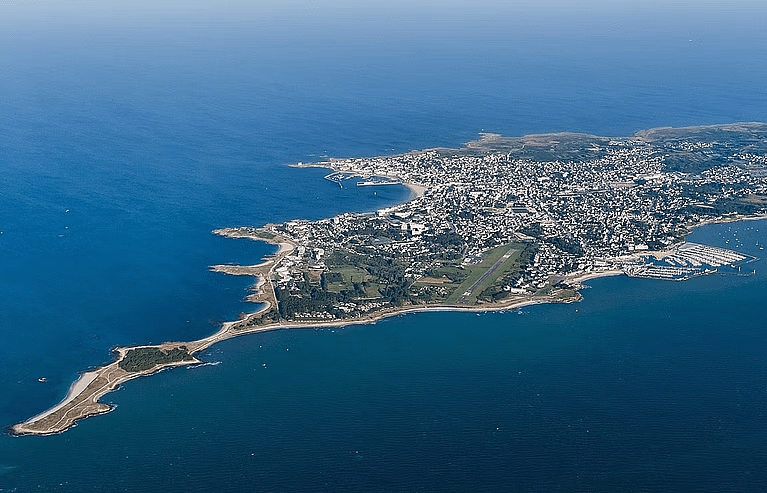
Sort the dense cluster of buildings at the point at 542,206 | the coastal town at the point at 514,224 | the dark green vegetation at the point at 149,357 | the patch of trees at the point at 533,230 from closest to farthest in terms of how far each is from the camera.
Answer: the dark green vegetation at the point at 149,357 < the coastal town at the point at 514,224 < the dense cluster of buildings at the point at 542,206 < the patch of trees at the point at 533,230

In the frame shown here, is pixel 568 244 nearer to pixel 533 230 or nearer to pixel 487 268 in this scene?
pixel 533 230

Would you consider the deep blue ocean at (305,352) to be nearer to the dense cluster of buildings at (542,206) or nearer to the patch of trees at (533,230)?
the dense cluster of buildings at (542,206)

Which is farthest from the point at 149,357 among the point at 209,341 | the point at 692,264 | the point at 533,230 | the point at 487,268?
the point at 692,264

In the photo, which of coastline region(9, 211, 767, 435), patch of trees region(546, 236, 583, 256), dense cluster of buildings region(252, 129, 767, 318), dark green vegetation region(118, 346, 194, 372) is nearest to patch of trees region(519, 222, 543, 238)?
dense cluster of buildings region(252, 129, 767, 318)

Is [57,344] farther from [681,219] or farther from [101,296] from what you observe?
[681,219]

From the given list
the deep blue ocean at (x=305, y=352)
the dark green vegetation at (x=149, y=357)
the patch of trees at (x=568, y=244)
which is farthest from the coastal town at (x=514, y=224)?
the dark green vegetation at (x=149, y=357)

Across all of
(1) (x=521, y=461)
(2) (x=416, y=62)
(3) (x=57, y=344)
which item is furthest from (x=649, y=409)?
(2) (x=416, y=62)
